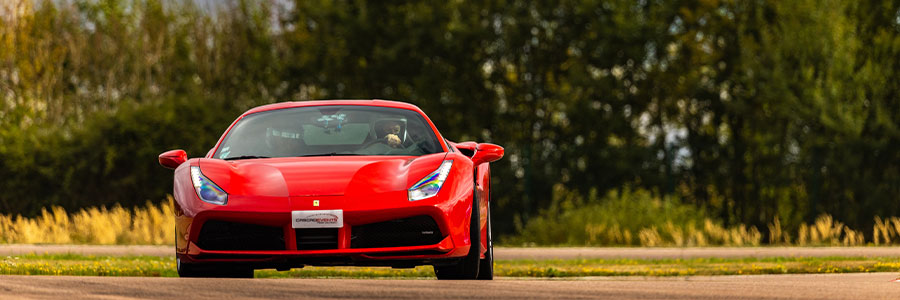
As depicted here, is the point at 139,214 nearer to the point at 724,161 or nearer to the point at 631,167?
the point at 631,167

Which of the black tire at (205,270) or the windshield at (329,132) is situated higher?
the windshield at (329,132)

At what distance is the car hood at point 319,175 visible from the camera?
8.52 metres

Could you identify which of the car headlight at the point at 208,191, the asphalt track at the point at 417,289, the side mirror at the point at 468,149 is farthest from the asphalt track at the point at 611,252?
the car headlight at the point at 208,191

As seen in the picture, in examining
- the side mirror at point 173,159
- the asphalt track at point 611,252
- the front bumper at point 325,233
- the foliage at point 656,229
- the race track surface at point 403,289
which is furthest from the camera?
the foliage at point 656,229

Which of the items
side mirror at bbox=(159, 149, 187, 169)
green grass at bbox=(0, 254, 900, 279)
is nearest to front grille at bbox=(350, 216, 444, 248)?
side mirror at bbox=(159, 149, 187, 169)

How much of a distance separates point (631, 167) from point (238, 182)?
16453 mm

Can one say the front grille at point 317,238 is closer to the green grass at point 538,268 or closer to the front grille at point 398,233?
the front grille at point 398,233

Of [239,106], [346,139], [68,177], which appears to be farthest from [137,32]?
[346,139]

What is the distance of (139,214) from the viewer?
22.6 m

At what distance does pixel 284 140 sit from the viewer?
971 cm

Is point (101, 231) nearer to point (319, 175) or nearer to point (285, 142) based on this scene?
point (285, 142)

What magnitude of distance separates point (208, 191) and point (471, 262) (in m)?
1.91

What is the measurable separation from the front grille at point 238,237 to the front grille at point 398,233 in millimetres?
507

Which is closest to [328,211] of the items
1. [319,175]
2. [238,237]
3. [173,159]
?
[319,175]
